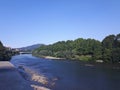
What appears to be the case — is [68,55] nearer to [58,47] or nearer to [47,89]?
[58,47]

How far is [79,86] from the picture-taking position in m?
44.5

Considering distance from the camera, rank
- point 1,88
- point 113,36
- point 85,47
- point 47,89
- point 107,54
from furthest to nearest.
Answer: point 85,47 → point 113,36 → point 107,54 → point 47,89 → point 1,88

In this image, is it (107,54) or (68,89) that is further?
(107,54)

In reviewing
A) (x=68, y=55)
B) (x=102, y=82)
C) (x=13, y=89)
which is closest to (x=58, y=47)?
(x=68, y=55)

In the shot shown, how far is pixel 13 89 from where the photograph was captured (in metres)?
37.5

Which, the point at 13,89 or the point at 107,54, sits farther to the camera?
the point at 107,54

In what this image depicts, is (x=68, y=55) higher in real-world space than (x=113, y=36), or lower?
lower

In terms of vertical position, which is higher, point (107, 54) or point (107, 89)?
point (107, 54)

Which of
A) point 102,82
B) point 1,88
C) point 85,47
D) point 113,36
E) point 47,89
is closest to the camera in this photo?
point 1,88

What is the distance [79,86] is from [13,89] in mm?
13099

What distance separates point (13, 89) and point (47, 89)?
5815mm

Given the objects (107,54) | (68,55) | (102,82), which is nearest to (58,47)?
(68,55)

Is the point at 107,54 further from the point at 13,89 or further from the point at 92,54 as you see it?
the point at 13,89

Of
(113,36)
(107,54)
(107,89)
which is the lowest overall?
(107,89)
